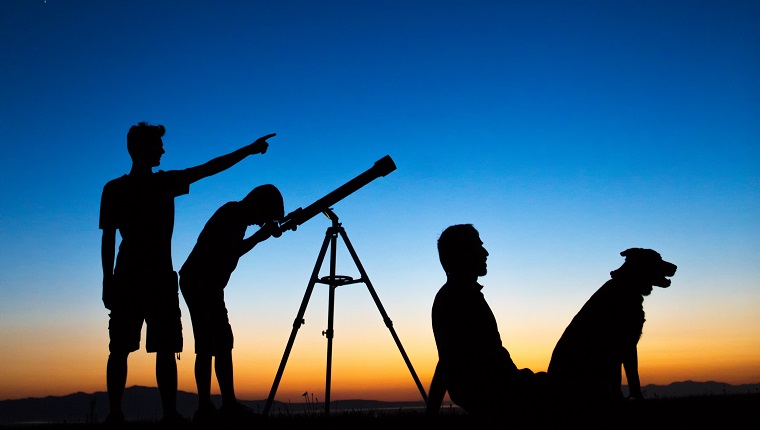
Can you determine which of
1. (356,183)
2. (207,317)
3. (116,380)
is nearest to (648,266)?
(356,183)

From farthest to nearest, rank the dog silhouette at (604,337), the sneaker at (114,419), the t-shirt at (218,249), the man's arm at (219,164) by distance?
the t-shirt at (218,249) → the man's arm at (219,164) → the sneaker at (114,419) → the dog silhouette at (604,337)

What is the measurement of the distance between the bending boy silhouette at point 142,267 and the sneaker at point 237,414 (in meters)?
0.38

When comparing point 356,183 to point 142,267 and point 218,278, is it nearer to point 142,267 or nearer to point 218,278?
point 218,278

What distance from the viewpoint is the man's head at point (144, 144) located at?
17.8 ft

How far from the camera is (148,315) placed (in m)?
5.32

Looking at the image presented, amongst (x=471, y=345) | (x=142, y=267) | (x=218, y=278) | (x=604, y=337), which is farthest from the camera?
(x=218, y=278)

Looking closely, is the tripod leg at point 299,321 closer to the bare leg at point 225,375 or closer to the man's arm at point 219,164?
the bare leg at point 225,375

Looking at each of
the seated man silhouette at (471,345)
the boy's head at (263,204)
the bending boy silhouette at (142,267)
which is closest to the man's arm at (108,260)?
the bending boy silhouette at (142,267)

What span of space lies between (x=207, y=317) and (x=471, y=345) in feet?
8.60

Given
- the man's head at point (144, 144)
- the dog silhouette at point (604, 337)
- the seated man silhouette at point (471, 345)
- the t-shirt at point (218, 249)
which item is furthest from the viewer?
the t-shirt at point (218, 249)

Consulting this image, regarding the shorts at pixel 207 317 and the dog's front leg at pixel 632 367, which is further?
the dog's front leg at pixel 632 367

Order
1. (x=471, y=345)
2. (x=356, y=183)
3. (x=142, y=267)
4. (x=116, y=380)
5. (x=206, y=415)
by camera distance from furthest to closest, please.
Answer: (x=356, y=183)
(x=206, y=415)
(x=142, y=267)
(x=116, y=380)
(x=471, y=345)

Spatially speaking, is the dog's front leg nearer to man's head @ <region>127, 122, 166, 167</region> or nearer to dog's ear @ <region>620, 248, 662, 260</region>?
dog's ear @ <region>620, 248, 662, 260</region>

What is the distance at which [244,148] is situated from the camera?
5.77 metres
